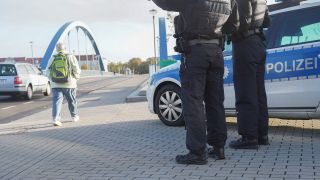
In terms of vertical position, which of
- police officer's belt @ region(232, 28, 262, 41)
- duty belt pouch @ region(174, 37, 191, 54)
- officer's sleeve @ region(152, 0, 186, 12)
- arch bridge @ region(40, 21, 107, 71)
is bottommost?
duty belt pouch @ region(174, 37, 191, 54)

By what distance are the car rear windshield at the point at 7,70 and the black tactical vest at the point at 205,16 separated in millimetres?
15070

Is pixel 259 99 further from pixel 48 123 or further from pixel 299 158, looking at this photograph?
pixel 48 123

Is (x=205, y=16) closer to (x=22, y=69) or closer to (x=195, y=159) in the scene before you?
(x=195, y=159)

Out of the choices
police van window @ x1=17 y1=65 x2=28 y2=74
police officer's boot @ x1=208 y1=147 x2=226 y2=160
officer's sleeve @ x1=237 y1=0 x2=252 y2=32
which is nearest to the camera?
police officer's boot @ x1=208 y1=147 x2=226 y2=160

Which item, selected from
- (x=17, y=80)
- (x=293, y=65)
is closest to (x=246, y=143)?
(x=293, y=65)

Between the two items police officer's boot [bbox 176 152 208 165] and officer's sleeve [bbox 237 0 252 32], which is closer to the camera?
police officer's boot [bbox 176 152 208 165]

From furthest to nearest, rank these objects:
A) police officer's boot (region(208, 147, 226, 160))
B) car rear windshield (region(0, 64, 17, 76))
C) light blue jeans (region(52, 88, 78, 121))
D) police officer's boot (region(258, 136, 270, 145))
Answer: car rear windshield (region(0, 64, 17, 76)) < light blue jeans (region(52, 88, 78, 121)) < police officer's boot (region(258, 136, 270, 145)) < police officer's boot (region(208, 147, 226, 160))

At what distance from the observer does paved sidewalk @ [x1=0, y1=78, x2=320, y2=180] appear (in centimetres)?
490

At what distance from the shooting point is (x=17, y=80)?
18.6 metres

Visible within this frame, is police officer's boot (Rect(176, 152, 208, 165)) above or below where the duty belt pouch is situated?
below

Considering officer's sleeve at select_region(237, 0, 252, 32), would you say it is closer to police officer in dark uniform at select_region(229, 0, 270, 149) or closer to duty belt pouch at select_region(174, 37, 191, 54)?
police officer in dark uniform at select_region(229, 0, 270, 149)

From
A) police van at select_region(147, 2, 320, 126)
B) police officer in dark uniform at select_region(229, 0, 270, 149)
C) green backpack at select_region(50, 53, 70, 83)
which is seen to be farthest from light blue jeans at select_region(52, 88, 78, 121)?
police officer in dark uniform at select_region(229, 0, 270, 149)

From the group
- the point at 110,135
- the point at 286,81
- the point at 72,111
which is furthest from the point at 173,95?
the point at 72,111

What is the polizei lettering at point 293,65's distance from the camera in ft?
21.3
